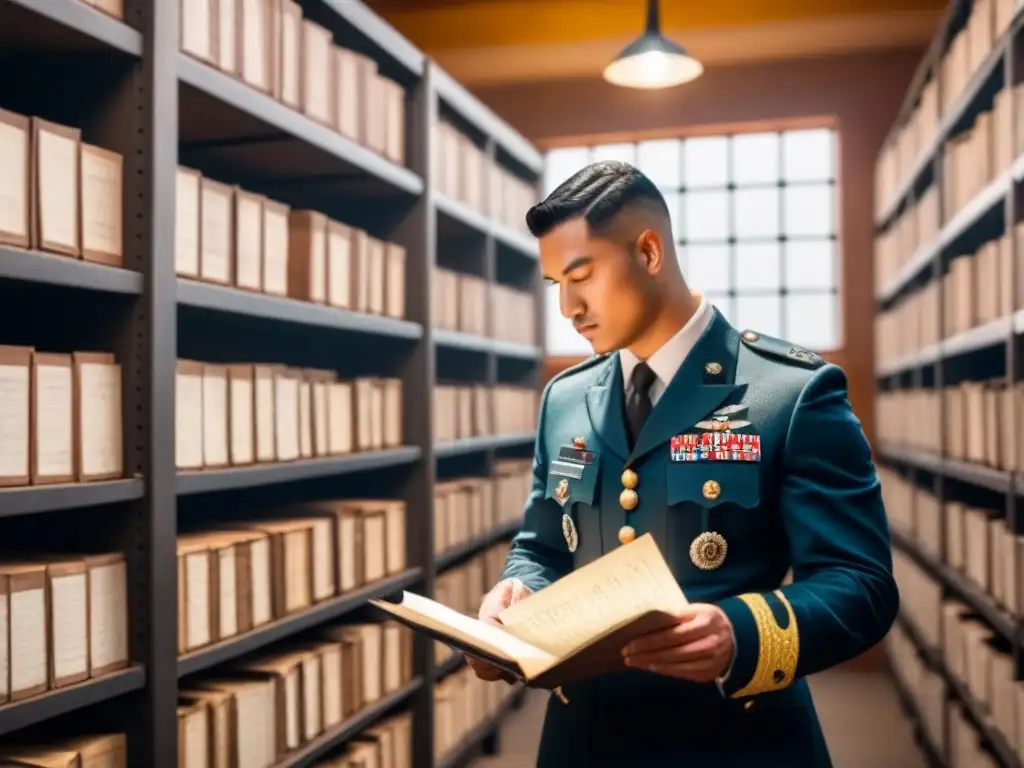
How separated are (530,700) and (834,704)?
143 cm

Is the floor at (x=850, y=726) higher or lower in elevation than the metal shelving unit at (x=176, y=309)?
lower

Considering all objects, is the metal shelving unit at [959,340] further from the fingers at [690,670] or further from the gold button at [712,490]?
the fingers at [690,670]

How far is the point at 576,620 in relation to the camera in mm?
1309

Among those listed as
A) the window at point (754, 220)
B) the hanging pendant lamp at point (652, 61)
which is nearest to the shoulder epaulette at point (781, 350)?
the hanging pendant lamp at point (652, 61)

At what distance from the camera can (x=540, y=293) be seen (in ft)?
18.7

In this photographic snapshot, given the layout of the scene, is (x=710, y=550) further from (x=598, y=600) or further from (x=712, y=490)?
(x=598, y=600)

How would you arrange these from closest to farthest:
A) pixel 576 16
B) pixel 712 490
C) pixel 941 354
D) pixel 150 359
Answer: pixel 712 490 < pixel 150 359 < pixel 941 354 < pixel 576 16

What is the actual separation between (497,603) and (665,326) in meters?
0.47

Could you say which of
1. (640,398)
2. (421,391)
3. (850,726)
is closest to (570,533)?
(640,398)

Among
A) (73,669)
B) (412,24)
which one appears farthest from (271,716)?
(412,24)

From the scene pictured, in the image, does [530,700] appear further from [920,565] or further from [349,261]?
[349,261]

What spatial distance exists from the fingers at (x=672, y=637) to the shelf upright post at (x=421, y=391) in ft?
7.79

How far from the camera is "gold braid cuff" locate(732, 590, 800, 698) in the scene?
1.28 metres

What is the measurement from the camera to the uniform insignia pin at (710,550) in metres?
1.45
